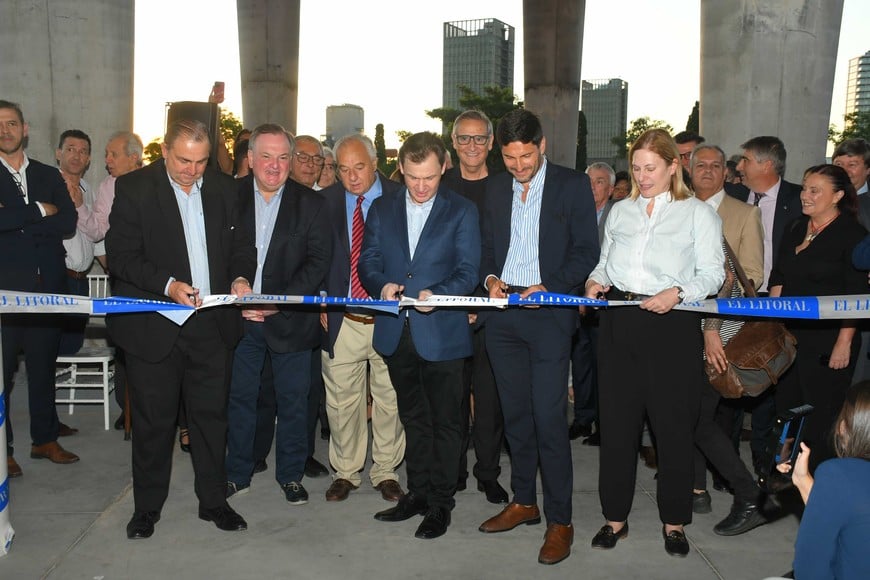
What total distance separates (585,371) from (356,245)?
263cm

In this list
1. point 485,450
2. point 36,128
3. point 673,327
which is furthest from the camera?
point 36,128

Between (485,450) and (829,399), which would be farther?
(485,450)

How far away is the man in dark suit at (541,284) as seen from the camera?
14.2 ft

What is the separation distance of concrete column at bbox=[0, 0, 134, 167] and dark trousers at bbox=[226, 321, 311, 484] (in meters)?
4.75

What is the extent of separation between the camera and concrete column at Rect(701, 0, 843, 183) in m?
7.88

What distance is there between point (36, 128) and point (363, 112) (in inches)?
3401

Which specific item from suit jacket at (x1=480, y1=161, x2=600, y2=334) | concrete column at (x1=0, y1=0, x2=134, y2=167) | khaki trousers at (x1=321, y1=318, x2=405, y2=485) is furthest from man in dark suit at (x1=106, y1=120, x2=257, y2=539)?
concrete column at (x1=0, y1=0, x2=134, y2=167)

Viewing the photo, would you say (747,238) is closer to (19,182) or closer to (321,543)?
(321,543)

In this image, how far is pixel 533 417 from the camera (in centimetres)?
454

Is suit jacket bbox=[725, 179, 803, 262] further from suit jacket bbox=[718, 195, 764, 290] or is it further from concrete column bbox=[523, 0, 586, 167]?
concrete column bbox=[523, 0, 586, 167]

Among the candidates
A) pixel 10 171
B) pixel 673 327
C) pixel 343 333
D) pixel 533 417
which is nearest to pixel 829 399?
pixel 673 327

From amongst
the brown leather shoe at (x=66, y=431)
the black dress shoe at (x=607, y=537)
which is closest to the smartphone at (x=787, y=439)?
the black dress shoe at (x=607, y=537)

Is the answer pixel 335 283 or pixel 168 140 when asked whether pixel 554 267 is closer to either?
pixel 335 283

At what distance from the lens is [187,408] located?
466 centimetres
